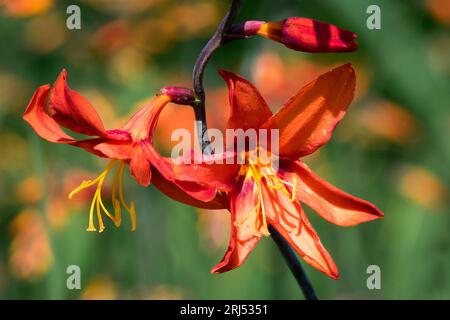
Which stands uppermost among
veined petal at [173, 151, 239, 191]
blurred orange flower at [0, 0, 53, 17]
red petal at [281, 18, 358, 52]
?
blurred orange flower at [0, 0, 53, 17]

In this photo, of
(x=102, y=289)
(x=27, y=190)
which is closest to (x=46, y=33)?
(x=27, y=190)

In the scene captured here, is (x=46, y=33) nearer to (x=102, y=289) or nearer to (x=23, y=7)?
(x=23, y=7)

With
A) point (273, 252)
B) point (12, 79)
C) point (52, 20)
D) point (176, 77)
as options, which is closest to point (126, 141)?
point (273, 252)

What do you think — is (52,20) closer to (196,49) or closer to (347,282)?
(196,49)

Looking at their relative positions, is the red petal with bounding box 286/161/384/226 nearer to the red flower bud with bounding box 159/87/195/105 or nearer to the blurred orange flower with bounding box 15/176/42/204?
the red flower bud with bounding box 159/87/195/105

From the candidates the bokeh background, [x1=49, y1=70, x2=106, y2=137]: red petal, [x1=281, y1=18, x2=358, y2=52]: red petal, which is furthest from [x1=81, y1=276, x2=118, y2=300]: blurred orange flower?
[x1=281, y1=18, x2=358, y2=52]: red petal

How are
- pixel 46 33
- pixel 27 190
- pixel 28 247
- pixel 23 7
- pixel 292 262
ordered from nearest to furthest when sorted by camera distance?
pixel 292 262 < pixel 28 247 < pixel 27 190 < pixel 23 7 < pixel 46 33

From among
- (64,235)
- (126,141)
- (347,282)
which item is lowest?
(347,282)
